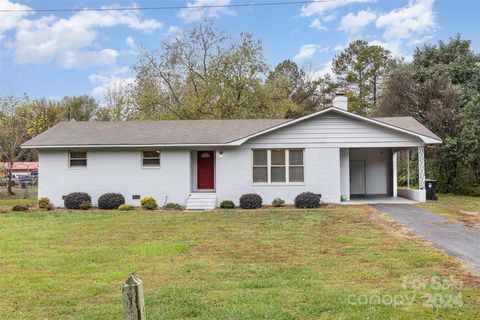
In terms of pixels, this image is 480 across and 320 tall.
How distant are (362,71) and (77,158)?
30882mm

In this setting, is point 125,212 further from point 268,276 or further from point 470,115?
point 470,115

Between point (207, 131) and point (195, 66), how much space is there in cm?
1448

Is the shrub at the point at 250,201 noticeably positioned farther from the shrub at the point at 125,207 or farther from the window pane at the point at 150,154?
the shrub at the point at 125,207

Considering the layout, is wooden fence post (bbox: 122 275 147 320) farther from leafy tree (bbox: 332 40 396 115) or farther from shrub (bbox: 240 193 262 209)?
leafy tree (bbox: 332 40 396 115)

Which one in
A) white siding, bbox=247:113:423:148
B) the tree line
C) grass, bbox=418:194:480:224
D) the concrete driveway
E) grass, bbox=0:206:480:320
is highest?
the tree line

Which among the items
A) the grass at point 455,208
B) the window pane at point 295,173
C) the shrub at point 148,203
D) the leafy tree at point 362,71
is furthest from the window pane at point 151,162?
the leafy tree at point 362,71

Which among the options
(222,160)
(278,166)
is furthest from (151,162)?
(278,166)

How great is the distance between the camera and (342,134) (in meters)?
17.6

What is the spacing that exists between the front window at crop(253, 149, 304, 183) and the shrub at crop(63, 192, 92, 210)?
738cm

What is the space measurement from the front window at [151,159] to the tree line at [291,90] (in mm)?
12077

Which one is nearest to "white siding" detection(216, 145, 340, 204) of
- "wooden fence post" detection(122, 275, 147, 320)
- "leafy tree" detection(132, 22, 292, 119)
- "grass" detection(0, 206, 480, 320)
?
"grass" detection(0, 206, 480, 320)

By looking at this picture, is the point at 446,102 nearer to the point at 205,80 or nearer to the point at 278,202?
the point at 278,202

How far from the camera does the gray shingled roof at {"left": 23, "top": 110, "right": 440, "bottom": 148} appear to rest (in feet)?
58.8

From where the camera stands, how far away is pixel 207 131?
1942 cm
